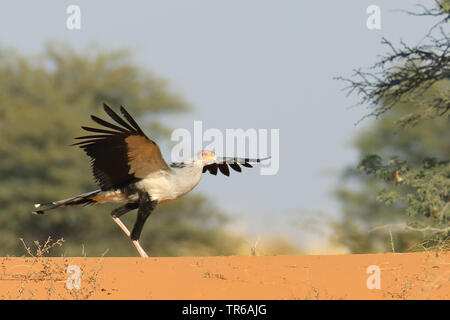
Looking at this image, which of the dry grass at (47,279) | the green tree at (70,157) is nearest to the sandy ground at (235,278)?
the dry grass at (47,279)

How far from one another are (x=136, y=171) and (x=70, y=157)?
14.7m

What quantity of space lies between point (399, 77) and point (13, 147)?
14770mm

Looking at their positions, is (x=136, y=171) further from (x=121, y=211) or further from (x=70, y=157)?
(x=70, y=157)

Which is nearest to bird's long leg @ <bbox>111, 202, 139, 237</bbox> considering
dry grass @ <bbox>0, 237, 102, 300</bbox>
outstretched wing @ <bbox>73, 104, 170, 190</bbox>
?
outstretched wing @ <bbox>73, 104, 170, 190</bbox>

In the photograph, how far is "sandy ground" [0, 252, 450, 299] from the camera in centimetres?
640

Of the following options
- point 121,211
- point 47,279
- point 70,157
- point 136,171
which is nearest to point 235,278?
point 47,279

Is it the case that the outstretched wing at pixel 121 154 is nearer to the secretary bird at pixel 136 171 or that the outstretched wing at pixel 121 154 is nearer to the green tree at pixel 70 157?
the secretary bird at pixel 136 171

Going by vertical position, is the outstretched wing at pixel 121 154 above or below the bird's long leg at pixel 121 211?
above

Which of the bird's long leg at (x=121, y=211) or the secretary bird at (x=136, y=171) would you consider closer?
the secretary bird at (x=136, y=171)

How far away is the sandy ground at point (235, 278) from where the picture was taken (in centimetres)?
640

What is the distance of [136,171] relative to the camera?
924 cm

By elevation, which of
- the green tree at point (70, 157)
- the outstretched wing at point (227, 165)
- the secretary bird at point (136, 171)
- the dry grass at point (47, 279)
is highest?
the green tree at point (70, 157)
